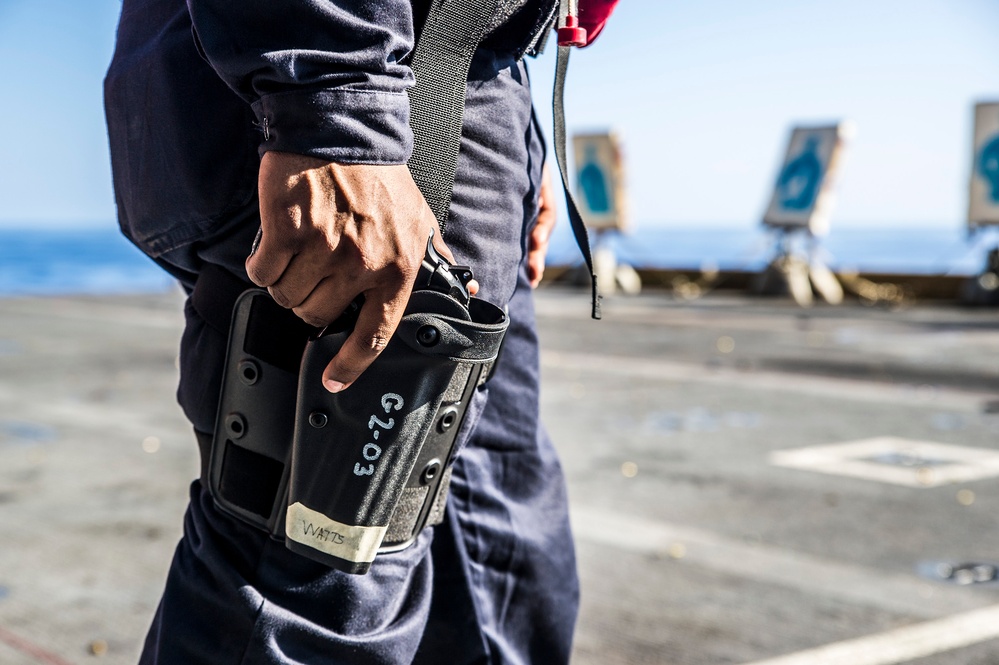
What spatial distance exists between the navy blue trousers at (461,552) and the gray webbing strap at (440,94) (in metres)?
0.04

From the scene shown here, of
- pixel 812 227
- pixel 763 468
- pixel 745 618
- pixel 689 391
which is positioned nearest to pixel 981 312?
pixel 812 227

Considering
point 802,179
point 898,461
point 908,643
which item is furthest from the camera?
point 802,179

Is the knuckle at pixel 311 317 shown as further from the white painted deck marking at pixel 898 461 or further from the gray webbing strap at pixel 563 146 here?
the white painted deck marking at pixel 898 461

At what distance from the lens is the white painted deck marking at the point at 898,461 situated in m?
3.70

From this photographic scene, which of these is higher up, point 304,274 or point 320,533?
point 304,274

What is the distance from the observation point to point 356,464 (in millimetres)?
1082

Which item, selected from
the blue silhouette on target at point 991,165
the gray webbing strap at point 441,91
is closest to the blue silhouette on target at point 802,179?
the blue silhouette on target at point 991,165

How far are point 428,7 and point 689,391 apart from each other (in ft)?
15.3

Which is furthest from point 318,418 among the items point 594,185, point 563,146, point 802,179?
point 594,185

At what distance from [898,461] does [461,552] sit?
3105mm

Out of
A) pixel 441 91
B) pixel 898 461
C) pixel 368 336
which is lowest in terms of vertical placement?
pixel 898 461

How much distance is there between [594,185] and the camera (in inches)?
567

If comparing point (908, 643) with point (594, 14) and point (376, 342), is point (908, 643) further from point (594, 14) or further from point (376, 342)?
point (376, 342)

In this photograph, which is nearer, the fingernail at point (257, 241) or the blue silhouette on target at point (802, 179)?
the fingernail at point (257, 241)
